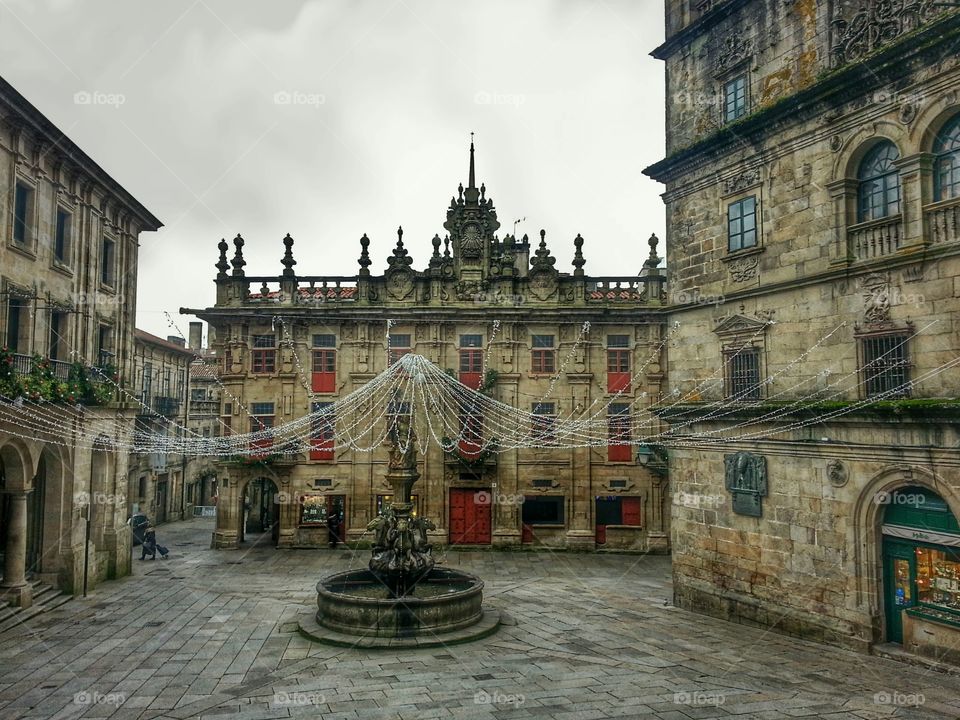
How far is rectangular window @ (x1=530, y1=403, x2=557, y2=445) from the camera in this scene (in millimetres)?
30422

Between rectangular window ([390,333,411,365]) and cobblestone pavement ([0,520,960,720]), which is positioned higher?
rectangular window ([390,333,411,365])

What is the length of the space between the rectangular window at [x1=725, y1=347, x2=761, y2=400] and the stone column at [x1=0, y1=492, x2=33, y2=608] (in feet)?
63.9

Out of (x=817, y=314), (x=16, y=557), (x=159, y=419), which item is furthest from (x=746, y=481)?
(x=159, y=419)

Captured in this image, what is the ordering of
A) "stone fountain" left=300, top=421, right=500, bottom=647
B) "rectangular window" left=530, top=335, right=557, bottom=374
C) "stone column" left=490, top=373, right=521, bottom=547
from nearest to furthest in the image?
1. "stone fountain" left=300, top=421, right=500, bottom=647
2. "stone column" left=490, top=373, right=521, bottom=547
3. "rectangular window" left=530, top=335, right=557, bottom=374

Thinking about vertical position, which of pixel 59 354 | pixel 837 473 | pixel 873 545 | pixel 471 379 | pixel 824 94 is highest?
pixel 824 94

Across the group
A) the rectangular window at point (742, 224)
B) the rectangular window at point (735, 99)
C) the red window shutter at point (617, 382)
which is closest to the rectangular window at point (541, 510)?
the red window shutter at point (617, 382)

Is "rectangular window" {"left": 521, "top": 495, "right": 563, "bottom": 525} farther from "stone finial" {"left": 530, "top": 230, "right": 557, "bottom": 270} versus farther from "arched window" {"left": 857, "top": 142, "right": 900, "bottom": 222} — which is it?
"arched window" {"left": 857, "top": 142, "right": 900, "bottom": 222}

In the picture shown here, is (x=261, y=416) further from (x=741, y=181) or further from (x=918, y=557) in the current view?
(x=918, y=557)

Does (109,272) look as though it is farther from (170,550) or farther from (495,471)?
(495,471)

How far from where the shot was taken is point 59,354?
21.8m

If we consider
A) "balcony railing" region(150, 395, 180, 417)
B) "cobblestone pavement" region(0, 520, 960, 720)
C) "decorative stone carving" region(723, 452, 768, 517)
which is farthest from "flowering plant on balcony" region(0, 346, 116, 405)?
"decorative stone carving" region(723, 452, 768, 517)

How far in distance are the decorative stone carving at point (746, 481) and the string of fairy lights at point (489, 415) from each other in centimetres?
55

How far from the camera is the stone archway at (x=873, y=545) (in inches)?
585

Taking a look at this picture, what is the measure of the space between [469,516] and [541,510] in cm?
322
